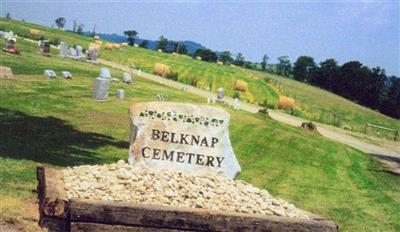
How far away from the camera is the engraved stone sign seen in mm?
10047

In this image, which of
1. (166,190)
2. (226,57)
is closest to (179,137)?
(166,190)

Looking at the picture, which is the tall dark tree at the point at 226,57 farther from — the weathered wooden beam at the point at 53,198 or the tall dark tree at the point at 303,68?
the weathered wooden beam at the point at 53,198

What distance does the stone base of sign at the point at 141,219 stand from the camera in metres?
7.36

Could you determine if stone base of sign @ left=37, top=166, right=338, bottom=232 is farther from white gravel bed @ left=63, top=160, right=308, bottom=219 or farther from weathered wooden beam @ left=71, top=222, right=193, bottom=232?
white gravel bed @ left=63, top=160, right=308, bottom=219

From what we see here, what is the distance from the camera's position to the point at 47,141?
1667 centimetres

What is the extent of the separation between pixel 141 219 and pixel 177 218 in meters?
0.44

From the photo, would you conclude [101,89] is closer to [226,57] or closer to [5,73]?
[5,73]

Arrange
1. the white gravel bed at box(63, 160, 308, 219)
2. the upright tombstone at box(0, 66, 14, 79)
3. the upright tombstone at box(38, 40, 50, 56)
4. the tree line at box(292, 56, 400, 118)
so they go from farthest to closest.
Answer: the tree line at box(292, 56, 400, 118), the upright tombstone at box(38, 40, 50, 56), the upright tombstone at box(0, 66, 14, 79), the white gravel bed at box(63, 160, 308, 219)

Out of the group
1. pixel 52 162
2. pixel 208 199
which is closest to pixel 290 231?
pixel 208 199

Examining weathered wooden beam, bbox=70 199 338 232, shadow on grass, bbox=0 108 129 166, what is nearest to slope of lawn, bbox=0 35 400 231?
shadow on grass, bbox=0 108 129 166

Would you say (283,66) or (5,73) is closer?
(5,73)

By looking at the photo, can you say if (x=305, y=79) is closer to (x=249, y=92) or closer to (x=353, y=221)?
(x=249, y=92)

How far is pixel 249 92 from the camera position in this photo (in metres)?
63.6

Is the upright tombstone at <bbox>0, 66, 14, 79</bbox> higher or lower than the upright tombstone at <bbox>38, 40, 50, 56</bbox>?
lower
